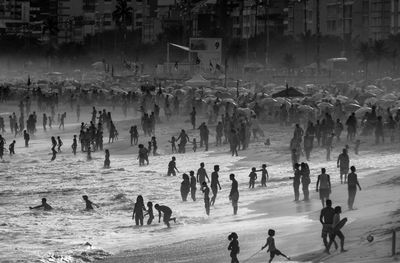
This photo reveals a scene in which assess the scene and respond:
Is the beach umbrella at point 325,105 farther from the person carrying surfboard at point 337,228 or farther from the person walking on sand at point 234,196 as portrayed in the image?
the person carrying surfboard at point 337,228

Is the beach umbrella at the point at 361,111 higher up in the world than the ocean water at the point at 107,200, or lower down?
higher up

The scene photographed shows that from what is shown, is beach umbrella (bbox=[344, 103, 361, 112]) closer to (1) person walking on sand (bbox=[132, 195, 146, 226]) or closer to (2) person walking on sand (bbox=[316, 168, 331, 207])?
(2) person walking on sand (bbox=[316, 168, 331, 207])

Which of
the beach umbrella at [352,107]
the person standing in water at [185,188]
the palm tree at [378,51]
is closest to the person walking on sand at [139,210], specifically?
the person standing in water at [185,188]

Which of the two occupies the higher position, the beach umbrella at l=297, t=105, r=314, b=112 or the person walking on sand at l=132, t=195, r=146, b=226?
the beach umbrella at l=297, t=105, r=314, b=112

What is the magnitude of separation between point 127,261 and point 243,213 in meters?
4.84

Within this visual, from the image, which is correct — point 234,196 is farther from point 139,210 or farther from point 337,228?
point 337,228

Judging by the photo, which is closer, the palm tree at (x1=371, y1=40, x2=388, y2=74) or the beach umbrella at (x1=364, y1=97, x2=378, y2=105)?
the beach umbrella at (x1=364, y1=97, x2=378, y2=105)

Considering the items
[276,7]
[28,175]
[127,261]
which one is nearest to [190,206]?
[127,261]

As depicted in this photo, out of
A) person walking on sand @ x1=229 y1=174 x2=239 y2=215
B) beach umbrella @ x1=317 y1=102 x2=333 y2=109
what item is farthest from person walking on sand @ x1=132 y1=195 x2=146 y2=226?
beach umbrella @ x1=317 y1=102 x2=333 y2=109

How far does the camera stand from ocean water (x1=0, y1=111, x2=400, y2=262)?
20203mm


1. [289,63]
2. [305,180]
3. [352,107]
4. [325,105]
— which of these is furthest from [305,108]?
[289,63]

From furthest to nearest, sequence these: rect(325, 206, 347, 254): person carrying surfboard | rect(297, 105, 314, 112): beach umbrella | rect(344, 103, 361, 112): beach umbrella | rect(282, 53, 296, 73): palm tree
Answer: rect(282, 53, 296, 73): palm tree, rect(344, 103, 361, 112): beach umbrella, rect(297, 105, 314, 112): beach umbrella, rect(325, 206, 347, 254): person carrying surfboard

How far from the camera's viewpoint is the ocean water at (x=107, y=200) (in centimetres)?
2020

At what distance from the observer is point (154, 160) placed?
34.2 m
